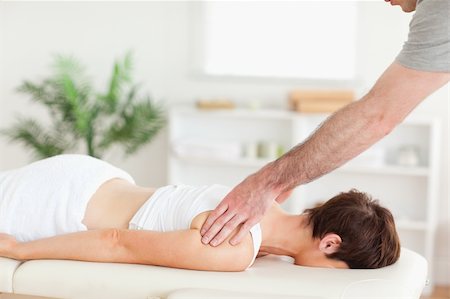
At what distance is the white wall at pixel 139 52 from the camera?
495 cm

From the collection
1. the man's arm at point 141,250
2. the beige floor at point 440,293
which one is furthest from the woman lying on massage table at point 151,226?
the beige floor at point 440,293

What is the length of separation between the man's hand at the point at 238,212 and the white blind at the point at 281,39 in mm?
2918

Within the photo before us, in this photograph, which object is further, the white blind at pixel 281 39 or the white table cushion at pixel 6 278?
the white blind at pixel 281 39

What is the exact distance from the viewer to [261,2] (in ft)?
16.7

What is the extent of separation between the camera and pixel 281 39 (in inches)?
200

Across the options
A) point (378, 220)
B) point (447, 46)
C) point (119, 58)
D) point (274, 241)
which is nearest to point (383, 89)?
point (447, 46)

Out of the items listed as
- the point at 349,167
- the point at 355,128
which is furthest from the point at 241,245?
the point at 349,167

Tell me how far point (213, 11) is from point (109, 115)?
925 millimetres

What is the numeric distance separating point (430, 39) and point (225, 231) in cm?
70

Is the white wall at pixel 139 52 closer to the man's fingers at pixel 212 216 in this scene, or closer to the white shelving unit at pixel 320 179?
the white shelving unit at pixel 320 179

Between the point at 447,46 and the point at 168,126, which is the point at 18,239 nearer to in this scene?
the point at 447,46

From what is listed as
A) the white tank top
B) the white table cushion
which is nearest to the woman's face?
the white tank top

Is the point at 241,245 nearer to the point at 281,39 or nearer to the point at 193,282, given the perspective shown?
the point at 193,282

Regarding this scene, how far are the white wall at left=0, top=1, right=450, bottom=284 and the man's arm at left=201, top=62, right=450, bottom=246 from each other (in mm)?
2837
